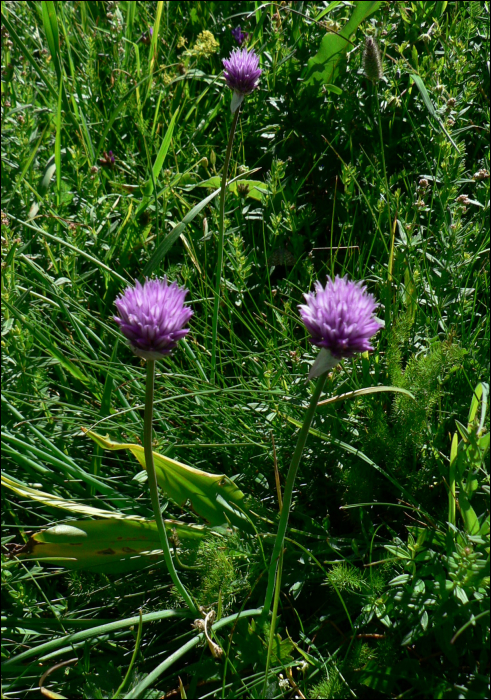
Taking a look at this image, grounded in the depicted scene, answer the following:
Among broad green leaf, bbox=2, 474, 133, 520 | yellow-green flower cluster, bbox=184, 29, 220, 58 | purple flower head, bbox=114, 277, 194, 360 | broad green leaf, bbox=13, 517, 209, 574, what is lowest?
broad green leaf, bbox=13, 517, 209, 574

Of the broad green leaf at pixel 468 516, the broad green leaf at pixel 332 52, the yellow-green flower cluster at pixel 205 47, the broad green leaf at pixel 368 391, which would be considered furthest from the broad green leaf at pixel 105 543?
the yellow-green flower cluster at pixel 205 47

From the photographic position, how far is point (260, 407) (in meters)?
1.41

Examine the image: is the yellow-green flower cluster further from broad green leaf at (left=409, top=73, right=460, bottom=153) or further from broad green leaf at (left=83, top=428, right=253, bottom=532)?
broad green leaf at (left=83, top=428, right=253, bottom=532)

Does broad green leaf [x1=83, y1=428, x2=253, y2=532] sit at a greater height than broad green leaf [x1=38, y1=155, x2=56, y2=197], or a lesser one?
lesser

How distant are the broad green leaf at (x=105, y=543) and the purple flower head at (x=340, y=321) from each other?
0.54m

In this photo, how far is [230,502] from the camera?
3.92 ft

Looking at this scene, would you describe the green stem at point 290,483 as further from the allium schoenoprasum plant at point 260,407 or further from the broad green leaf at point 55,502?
the broad green leaf at point 55,502

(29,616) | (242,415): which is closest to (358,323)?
(242,415)

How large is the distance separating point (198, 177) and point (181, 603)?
129 cm

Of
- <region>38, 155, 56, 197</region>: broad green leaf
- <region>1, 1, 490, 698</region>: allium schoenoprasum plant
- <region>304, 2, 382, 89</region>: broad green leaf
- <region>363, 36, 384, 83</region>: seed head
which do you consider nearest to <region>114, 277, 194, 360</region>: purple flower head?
<region>1, 1, 490, 698</region>: allium schoenoprasum plant

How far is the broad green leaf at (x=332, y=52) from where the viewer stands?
1738 mm

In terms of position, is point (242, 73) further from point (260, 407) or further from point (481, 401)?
point (481, 401)

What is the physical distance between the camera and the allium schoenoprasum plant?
1.02 m

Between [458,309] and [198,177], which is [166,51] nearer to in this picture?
[198,177]
